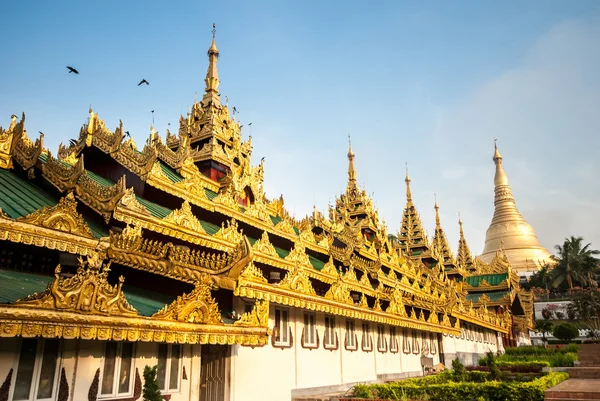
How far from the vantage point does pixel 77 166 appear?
38.4 ft

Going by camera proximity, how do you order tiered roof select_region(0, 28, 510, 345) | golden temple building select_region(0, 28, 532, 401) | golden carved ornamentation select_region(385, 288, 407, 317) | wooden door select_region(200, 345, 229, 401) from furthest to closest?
golden carved ornamentation select_region(385, 288, 407, 317)
wooden door select_region(200, 345, 229, 401)
tiered roof select_region(0, 28, 510, 345)
golden temple building select_region(0, 28, 532, 401)

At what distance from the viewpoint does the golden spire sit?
84.0ft

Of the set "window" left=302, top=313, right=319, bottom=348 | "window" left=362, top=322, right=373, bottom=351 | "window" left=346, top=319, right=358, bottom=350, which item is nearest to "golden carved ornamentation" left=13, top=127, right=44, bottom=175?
"window" left=302, top=313, right=319, bottom=348

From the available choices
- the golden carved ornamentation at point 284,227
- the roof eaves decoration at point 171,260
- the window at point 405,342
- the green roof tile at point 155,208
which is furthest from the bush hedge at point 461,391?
the window at point 405,342

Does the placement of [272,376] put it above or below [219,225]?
below

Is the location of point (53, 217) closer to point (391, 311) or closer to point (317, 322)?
point (317, 322)

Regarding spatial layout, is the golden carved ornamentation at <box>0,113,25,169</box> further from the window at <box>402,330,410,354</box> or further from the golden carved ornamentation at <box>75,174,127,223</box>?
the window at <box>402,330,410,354</box>

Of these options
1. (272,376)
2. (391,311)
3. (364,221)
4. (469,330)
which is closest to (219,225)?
(272,376)

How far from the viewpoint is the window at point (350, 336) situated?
69.1ft

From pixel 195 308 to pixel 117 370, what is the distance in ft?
6.12

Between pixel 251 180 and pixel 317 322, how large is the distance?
6.50 meters

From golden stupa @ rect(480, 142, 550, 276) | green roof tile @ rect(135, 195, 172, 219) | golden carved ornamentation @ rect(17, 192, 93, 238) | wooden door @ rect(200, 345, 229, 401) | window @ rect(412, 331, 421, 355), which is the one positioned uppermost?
golden stupa @ rect(480, 142, 550, 276)

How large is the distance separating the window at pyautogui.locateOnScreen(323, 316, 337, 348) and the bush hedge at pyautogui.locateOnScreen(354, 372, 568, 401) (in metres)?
3.04

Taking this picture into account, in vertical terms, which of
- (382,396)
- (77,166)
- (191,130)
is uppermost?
(191,130)
